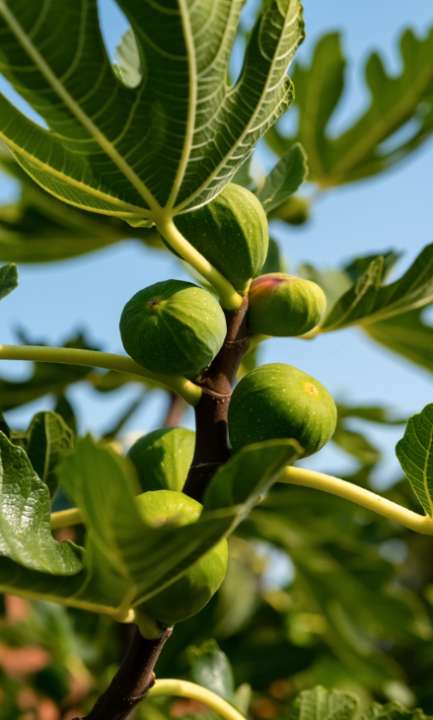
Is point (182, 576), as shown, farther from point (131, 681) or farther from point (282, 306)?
point (282, 306)

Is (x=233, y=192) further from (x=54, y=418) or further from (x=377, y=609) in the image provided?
(x=377, y=609)

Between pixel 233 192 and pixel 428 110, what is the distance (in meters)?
2.12

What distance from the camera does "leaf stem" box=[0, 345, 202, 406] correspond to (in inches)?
41.6

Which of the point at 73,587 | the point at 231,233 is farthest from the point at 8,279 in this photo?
the point at 73,587

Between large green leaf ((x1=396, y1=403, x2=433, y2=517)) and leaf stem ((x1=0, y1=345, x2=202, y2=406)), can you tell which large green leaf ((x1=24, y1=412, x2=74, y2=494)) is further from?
large green leaf ((x1=396, y1=403, x2=433, y2=517))

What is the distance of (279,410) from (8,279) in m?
0.38

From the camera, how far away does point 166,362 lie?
39.5 inches

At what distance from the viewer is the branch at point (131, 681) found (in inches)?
38.6

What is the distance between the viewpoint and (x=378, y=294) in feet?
4.48

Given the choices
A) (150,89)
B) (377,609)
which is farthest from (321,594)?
(150,89)

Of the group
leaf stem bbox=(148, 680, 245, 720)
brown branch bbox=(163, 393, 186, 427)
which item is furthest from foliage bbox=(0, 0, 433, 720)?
brown branch bbox=(163, 393, 186, 427)

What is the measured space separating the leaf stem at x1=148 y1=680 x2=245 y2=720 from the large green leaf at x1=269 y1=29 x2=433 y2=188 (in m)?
2.26

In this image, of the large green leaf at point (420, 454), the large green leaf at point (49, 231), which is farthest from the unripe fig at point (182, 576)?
the large green leaf at point (49, 231)

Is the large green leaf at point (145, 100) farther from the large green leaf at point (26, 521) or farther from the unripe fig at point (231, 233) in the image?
the large green leaf at point (26, 521)
